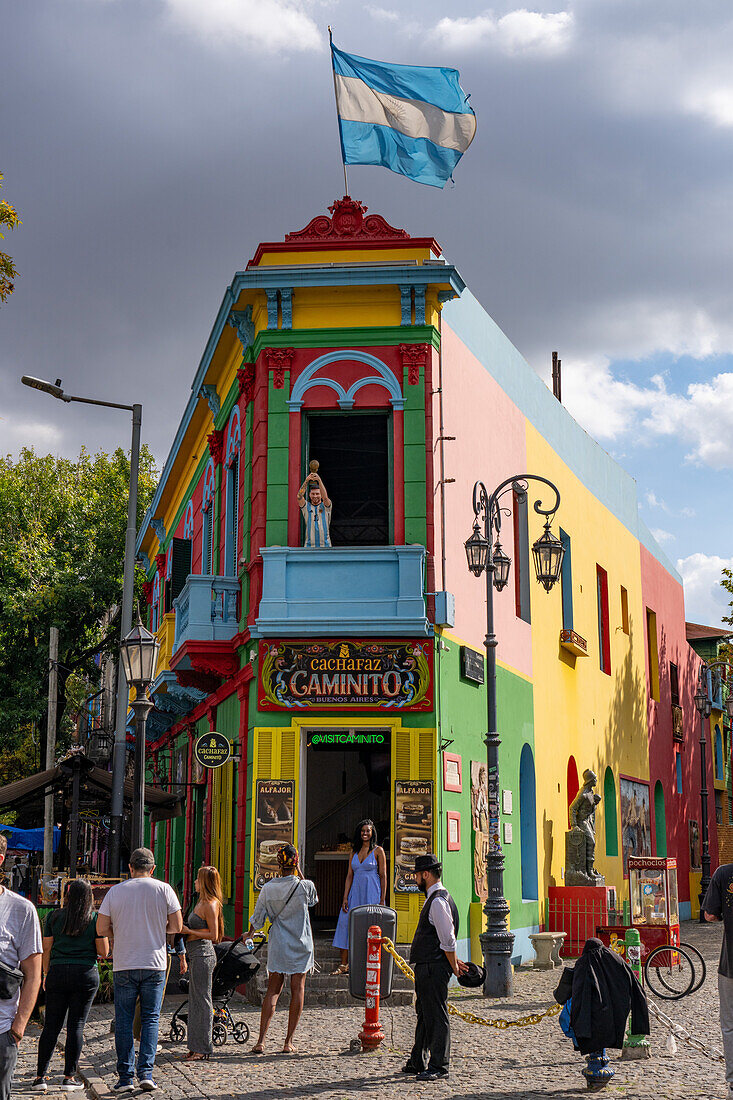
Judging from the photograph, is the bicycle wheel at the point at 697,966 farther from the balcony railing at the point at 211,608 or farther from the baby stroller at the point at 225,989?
the balcony railing at the point at 211,608

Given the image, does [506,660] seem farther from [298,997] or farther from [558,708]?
[298,997]

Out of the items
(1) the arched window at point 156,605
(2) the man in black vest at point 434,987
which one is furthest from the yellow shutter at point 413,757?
(1) the arched window at point 156,605

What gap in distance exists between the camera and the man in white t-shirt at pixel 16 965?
6086 mm

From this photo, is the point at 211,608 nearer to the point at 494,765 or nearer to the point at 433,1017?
the point at 494,765

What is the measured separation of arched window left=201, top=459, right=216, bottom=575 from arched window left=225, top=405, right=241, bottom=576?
165 centimetres

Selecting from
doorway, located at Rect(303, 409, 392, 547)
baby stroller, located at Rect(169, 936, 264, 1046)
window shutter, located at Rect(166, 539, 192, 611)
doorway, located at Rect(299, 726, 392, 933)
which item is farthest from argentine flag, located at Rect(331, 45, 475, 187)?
baby stroller, located at Rect(169, 936, 264, 1046)

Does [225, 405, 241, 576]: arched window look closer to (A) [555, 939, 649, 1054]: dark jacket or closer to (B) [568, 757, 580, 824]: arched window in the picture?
(B) [568, 757, 580, 824]: arched window

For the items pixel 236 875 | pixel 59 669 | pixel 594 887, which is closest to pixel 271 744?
pixel 236 875

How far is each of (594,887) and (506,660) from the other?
14.4 feet

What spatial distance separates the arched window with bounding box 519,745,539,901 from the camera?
20969 mm

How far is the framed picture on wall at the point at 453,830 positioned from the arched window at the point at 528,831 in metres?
4.18

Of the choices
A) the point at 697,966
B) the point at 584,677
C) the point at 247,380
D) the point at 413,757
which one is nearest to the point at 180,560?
the point at 247,380

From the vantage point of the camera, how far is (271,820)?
53.0 ft

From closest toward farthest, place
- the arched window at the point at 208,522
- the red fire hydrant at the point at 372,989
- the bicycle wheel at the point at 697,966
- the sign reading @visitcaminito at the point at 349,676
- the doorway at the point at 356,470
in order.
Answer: the red fire hydrant at the point at 372,989
the bicycle wheel at the point at 697,966
the sign reading @visitcaminito at the point at 349,676
the doorway at the point at 356,470
the arched window at the point at 208,522
